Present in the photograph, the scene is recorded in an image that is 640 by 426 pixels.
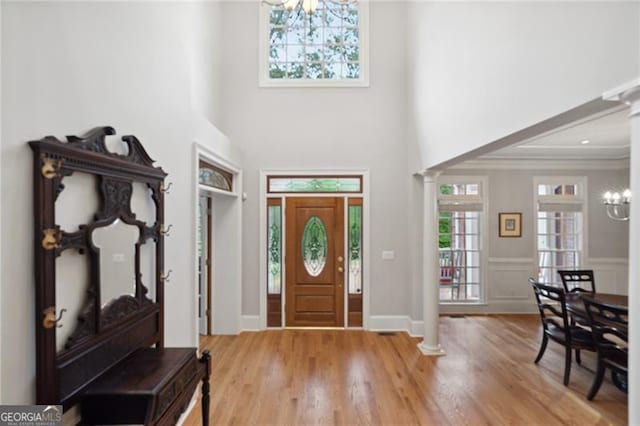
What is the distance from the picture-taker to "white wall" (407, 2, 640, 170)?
176cm

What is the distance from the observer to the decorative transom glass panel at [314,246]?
18.4ft

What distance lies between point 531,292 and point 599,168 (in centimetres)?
264

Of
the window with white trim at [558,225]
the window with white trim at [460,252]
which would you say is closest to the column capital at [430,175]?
the window with white trim at [460,252]

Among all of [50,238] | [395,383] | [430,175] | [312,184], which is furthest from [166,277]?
[430,175]

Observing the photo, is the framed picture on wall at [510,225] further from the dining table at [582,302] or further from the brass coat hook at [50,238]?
the brass coat hook at [50,238]

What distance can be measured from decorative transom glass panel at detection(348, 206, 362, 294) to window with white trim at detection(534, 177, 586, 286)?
359 centimetres

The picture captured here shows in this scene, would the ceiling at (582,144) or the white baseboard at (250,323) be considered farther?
the white baseboard at (250,323)

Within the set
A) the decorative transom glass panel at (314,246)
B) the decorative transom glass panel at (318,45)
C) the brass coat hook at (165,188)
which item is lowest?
the decorative transom glass panel at (314,246)

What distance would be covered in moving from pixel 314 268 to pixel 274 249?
28.1 inches

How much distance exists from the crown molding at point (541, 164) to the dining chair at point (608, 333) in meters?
3.62

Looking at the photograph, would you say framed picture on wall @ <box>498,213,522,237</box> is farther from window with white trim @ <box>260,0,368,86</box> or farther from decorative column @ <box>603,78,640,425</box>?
decorative column @ <box>603,78,640,425</box>

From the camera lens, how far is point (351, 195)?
5574mm

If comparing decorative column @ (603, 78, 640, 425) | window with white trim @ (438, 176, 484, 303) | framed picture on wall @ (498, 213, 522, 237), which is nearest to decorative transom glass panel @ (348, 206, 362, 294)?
window with white trim @ (438, 176, 484, 303)

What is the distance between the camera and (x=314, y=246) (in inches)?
221
